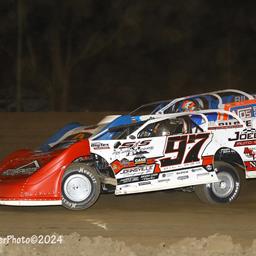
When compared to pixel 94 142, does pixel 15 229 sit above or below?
below

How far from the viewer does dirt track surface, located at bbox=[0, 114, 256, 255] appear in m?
8.05

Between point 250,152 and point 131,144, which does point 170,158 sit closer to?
point 131,144

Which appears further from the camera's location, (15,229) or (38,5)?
(38,5)

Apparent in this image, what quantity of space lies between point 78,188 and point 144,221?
50.2 inches

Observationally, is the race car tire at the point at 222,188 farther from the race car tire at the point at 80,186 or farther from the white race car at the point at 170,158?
the race car tire at the point at 80,186

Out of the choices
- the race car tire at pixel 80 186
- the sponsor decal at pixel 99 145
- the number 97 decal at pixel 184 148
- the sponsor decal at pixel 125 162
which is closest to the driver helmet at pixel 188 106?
the number 97 decal at pixel 184 148

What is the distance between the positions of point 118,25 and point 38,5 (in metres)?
2.75

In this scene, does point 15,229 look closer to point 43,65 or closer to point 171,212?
point 171,212

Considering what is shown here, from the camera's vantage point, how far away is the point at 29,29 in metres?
21.9

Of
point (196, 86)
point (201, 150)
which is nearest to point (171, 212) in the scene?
point (201, 150)

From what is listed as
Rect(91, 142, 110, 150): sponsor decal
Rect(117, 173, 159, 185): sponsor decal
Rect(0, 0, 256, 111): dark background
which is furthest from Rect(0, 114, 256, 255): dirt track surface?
Rect(0, 0, 256, 111): dark background

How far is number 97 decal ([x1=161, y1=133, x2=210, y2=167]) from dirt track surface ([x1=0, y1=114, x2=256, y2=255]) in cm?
78

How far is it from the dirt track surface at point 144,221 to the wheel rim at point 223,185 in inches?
9.0

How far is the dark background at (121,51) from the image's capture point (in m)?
21.7
